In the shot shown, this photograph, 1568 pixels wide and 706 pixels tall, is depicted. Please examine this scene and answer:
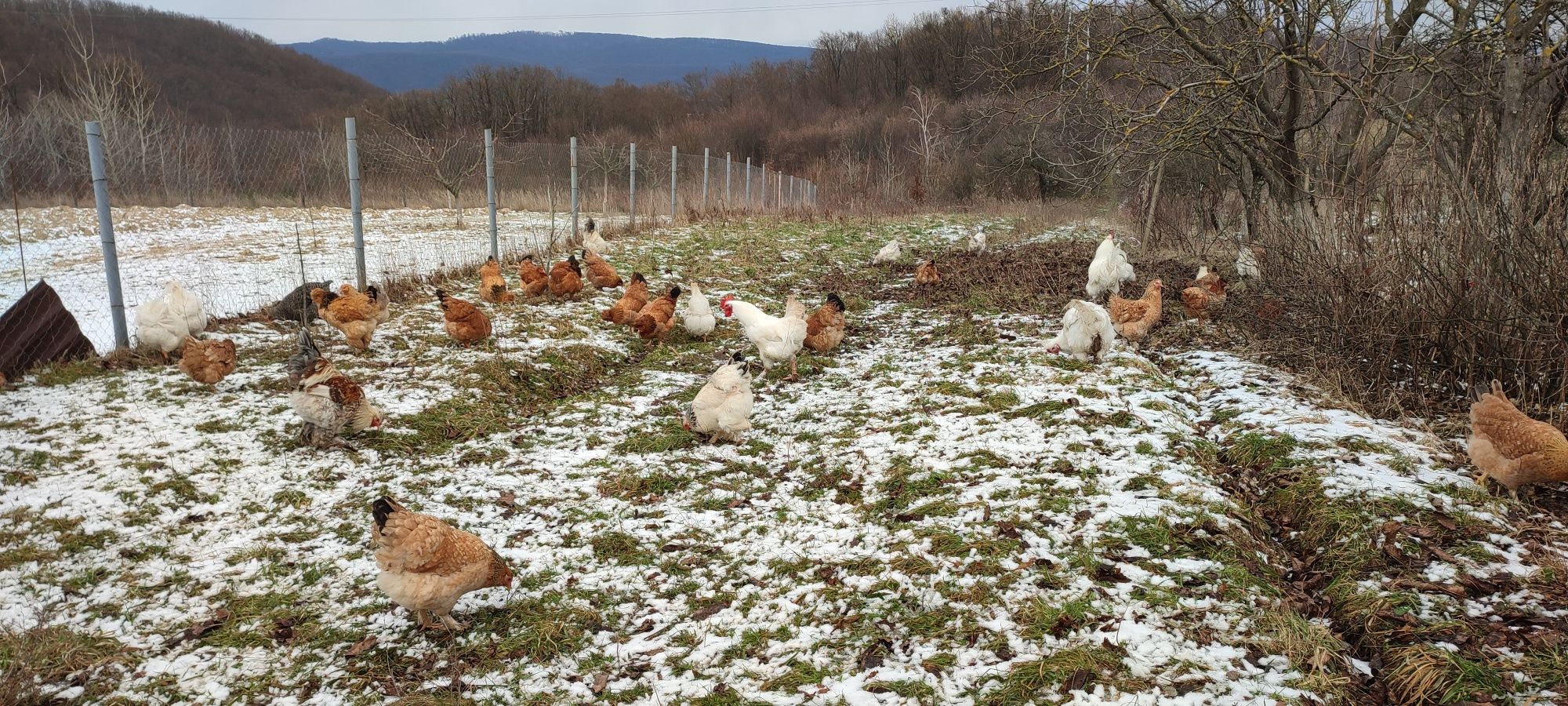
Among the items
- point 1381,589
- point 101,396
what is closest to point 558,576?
point 1381,589

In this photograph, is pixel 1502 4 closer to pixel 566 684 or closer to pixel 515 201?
pixel 566 684

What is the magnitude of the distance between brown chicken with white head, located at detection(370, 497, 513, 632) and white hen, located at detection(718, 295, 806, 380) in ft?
13.2

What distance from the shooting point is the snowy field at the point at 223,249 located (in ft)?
32.0

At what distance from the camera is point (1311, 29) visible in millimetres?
6930

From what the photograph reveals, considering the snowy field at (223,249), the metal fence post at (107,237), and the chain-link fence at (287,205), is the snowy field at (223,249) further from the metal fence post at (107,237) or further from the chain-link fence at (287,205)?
the metal fence post at (107,237)

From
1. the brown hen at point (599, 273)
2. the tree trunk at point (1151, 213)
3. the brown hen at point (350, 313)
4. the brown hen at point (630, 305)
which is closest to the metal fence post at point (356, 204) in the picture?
the brown hen at point (350, 313)

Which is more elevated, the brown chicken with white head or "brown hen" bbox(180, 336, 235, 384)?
"brown hen" bbox(180, 336, 235, 384)

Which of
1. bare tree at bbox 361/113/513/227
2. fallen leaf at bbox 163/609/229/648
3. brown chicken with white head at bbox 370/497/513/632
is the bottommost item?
fallen leaf at bbox 163/609/229/648

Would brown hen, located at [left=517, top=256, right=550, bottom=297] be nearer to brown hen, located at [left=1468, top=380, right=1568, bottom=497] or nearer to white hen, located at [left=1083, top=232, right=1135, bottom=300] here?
white hen, located at [left=1083, top=232, right=1135, bottom=300]

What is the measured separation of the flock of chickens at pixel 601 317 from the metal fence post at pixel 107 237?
1.52 ft

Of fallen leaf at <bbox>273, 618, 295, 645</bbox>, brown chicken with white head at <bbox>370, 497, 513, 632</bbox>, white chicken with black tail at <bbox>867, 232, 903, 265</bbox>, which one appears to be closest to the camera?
brown chicken with white head at <bbox>370, 497, 513, 632</bbox>

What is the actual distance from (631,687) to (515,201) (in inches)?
844

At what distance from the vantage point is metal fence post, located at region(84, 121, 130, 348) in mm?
6816

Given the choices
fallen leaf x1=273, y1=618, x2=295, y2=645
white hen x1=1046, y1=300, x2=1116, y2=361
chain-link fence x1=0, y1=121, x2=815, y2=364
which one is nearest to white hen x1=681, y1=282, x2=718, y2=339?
white hen x1=1046, y1=300, x2=1116, y2=361
